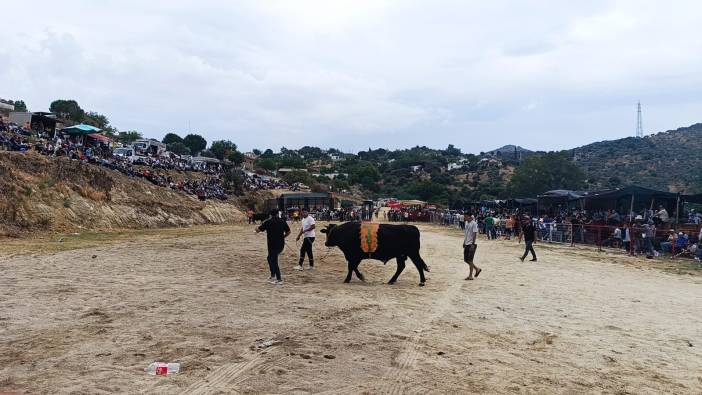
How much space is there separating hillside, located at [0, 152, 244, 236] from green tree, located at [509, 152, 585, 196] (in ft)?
135

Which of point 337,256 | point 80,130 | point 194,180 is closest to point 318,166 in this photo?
point 194,180

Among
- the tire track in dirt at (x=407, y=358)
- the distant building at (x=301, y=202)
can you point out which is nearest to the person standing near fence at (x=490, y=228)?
the tire track in dirt at (x=407, y=358)

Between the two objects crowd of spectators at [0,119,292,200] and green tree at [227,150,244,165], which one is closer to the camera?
crowd of spectators at [0,119,292,200]

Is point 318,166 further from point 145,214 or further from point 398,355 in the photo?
point 398,355

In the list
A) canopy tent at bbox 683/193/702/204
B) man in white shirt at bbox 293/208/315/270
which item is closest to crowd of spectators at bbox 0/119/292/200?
man in white shirt at bbox 293/208/315/270

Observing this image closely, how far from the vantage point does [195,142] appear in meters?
115

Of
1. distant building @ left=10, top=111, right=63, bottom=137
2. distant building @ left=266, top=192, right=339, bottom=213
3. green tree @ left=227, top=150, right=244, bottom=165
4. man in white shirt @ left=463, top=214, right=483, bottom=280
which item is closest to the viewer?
man in white shirt @ left=463, top=214, right=483, bottom=280

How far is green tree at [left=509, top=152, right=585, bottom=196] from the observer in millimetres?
62250

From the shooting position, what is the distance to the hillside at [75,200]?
23.2 metres

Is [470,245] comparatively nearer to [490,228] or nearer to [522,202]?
[490,228]

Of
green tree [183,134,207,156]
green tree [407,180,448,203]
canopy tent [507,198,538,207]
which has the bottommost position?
canopy tent [507,198,538,207]

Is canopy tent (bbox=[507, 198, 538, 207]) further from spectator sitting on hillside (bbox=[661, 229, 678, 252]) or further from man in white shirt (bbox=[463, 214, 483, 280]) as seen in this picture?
man in white shirt (bbox=[463, 214, 483, 280])

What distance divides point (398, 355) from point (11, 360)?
4.41 m

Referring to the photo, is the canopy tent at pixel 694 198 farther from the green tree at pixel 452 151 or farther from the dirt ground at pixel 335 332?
the green tree at pixel 452 151
